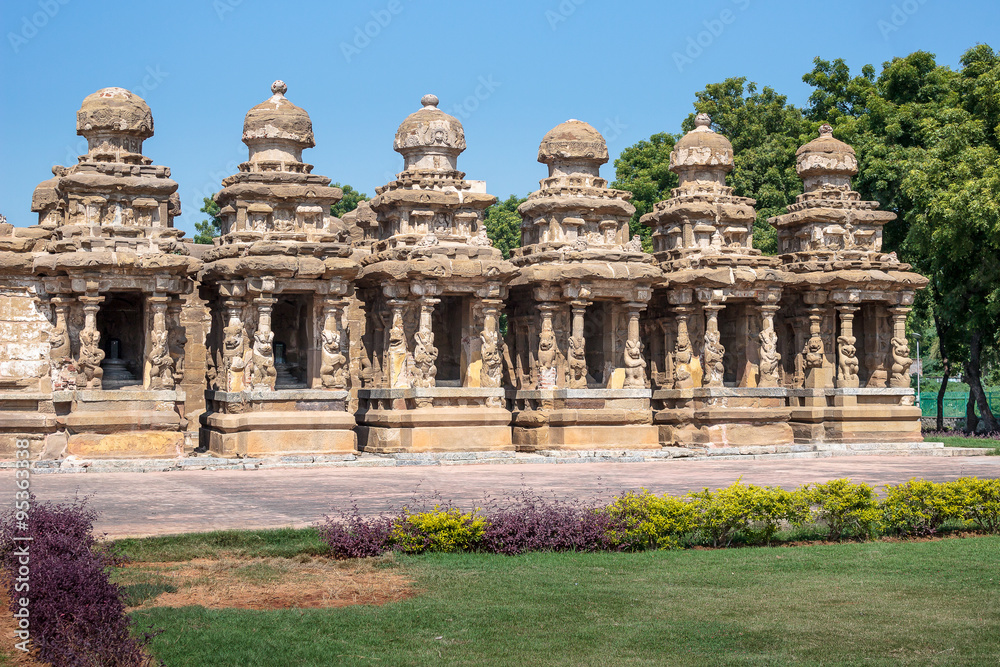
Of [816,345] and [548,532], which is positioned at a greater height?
[816,345]

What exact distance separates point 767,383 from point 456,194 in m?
8.53

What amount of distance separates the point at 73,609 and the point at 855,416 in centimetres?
2228

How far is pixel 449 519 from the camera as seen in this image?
11930 millimetres

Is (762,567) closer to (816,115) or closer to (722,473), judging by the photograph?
(722,473)

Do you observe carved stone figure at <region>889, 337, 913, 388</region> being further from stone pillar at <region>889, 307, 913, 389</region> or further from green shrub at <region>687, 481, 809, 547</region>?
green shrub at <region>687, 481, 809, 547</region>

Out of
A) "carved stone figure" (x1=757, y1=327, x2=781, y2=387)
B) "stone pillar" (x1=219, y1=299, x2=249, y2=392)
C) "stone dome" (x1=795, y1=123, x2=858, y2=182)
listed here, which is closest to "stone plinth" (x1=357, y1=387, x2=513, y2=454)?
"stone pillar" (x1=219, y1=299, x2=249, y2=392)

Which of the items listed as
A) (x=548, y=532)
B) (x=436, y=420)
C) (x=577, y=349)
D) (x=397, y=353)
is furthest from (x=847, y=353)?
(x=548, y=532)

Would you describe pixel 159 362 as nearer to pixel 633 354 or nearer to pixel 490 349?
pixel 490 349

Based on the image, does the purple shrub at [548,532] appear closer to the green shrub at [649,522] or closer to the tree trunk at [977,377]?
the green shrub at [649,522]

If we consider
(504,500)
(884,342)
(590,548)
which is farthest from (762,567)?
(884,342)

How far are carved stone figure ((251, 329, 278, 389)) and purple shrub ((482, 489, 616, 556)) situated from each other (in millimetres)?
11250

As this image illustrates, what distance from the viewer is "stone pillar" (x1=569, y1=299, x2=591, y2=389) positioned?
81.0ft

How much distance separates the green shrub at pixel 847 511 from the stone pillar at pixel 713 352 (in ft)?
42.2

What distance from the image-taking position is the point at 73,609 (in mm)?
7781
